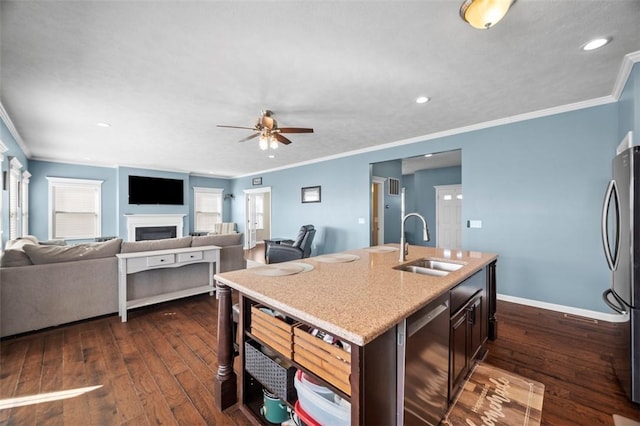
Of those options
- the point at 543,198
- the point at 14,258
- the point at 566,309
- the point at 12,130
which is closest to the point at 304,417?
the point at 14,258

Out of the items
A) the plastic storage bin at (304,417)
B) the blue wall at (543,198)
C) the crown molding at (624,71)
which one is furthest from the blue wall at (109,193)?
the crown molding at (624,71)

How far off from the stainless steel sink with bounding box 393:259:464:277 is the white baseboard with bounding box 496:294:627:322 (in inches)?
86.3

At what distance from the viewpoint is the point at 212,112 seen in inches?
129

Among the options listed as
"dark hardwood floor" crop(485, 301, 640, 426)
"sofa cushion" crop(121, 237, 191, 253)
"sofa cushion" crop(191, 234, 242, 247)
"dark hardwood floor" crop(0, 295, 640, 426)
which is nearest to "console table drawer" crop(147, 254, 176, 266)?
"sofa cushion" crop(121, 237, 191, 253)

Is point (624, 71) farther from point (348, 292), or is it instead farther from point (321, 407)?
point (321, 407)

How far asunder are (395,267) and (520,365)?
1393mm

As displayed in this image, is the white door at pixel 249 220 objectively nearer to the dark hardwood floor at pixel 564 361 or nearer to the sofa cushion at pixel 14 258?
the sofa cushion at pixel 14 258

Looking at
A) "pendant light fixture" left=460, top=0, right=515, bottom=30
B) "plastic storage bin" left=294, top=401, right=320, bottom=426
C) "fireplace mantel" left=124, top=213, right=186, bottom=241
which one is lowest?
"plastic storage bin" left=294, top=401, right=320, bottom=426

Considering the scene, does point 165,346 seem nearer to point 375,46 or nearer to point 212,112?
point 212,112

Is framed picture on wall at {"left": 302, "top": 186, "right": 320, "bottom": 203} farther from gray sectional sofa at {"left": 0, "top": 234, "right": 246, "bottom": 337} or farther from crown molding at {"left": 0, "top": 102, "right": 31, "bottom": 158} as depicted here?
crown molding at {"left": 0, "top": 102, "right": 31, "bottom": 158}

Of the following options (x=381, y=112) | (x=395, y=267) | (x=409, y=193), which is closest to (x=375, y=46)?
(x=381, y=112)

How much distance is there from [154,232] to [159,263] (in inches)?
200

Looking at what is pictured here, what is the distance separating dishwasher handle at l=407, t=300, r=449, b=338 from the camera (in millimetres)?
1068

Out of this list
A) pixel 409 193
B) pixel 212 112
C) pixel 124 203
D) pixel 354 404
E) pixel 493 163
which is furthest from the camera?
pixel 409 193
